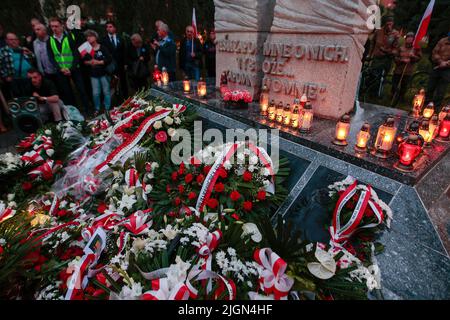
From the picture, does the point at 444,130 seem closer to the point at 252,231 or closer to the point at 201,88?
the point at 252,231

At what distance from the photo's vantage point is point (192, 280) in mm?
1708

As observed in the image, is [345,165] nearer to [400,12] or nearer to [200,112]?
[200,112]

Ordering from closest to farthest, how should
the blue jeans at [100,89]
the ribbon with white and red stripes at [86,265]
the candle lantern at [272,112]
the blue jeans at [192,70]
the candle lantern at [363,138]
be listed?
the ribbon with white and red stripes at [86,265] < the candle lantern at [363,138] < the candle lantern at [272,112] < the blue jeans at [100,89] < the blue jeans at [192,70]

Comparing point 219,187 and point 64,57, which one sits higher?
point 64,57

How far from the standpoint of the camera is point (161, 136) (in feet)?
11.6

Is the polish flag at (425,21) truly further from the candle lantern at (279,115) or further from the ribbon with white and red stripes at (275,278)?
the ribbon with white and red stripes at (275,278)

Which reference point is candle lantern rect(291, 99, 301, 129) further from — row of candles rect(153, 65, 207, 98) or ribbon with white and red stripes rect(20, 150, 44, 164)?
ribbon with white and red stripes rect(20, 150, 44, 164)

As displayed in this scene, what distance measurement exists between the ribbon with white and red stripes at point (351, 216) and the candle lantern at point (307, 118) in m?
Answer: 1.17

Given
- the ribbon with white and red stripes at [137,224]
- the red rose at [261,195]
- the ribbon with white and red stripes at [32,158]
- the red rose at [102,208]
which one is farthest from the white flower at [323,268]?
the ribbon with white and red stripes at [32,158]

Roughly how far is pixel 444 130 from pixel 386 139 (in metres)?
1.14

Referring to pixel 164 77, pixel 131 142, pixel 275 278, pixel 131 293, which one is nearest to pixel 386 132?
pixel 275 278

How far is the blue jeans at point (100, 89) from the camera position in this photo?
6046 mm

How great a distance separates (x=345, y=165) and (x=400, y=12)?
14.2 m

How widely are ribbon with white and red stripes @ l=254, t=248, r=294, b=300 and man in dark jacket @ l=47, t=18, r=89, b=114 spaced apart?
6101mm
